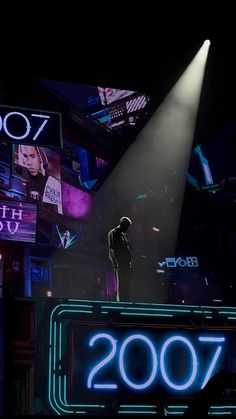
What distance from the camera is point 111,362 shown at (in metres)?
3.72

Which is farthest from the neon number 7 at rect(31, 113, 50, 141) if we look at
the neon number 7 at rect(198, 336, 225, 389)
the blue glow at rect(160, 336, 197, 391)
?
the neon number 7 at rect(198, 336, 225, 389)

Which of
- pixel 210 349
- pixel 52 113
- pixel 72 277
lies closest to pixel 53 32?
pixel 52 113

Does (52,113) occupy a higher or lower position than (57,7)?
lower

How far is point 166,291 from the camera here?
19.7m

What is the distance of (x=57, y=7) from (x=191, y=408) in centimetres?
671

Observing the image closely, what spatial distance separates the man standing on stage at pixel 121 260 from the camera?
684cm

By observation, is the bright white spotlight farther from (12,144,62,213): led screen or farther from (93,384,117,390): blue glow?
(12,144,62,213): led screen

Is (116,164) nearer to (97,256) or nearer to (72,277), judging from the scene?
(97,256)

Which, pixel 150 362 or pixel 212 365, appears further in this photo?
pixel 212 365

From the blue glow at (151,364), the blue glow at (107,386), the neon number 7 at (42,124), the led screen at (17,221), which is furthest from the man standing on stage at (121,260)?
the led screen at (17,221)

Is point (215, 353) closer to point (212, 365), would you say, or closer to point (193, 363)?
point (212, 365)

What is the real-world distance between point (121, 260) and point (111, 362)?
342 centimetres

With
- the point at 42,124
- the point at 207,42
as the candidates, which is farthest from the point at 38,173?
the point at 42,124

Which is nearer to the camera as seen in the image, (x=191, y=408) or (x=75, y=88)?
(x=191, y=408)
